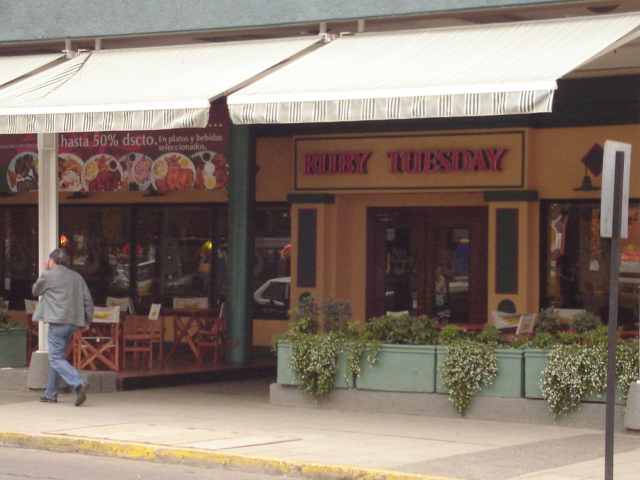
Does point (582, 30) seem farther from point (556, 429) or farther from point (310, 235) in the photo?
point (310, 235)

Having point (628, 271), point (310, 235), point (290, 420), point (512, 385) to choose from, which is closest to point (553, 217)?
point (628, 271)

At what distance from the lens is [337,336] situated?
485 inches

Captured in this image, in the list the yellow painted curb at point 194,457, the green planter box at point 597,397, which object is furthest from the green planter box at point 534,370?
the yellow painted curb at point 194,457

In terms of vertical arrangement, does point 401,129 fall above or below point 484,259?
above

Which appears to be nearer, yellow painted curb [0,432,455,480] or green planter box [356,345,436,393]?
yellow painted curb [0,432,455,480]

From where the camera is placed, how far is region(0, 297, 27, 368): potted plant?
1435cm

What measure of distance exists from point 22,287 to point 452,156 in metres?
9.08

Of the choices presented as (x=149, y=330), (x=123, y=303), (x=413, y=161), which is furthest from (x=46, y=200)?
(x=413, y=161)

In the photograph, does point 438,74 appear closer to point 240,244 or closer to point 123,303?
point 240,244

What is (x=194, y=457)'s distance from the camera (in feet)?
30.4

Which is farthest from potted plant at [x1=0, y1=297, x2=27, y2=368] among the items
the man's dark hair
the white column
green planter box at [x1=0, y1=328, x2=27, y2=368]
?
the man's dark hair

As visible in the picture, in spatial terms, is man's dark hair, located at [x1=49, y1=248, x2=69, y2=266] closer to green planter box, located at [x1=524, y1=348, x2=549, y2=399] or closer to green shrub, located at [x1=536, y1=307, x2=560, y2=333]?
green planter box, located at [x1=524, y1=348, x2=549, y2=399]

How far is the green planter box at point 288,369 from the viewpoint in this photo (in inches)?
478

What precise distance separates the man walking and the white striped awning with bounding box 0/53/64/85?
3.02 m
